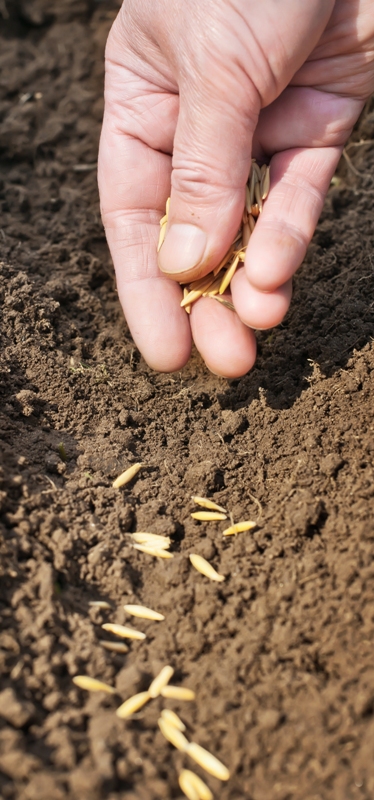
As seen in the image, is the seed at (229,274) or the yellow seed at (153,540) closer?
the yellow seed at (153,540)

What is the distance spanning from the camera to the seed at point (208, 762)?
72.1 inches

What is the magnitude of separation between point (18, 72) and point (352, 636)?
15.8 feet

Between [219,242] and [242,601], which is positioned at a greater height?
[219,242]

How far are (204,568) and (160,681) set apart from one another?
0.43m

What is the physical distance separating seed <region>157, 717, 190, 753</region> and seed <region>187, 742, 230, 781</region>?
2 cm

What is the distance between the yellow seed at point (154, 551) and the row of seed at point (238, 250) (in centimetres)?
105

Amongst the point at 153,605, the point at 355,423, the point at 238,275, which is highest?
the point at 238,275

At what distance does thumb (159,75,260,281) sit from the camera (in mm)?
2543

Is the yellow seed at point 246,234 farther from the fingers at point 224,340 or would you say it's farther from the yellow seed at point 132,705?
the yellow seed at point 132,705

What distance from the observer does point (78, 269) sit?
3.80 meters

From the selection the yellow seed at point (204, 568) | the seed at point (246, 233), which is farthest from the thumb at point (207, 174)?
the yellow seed at point (204, 568)

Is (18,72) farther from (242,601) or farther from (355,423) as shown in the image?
(242,601)

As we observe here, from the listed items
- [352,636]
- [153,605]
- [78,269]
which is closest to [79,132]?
[78,269]

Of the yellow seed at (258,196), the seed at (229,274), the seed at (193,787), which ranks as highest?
the yellow seed at (258,196)
